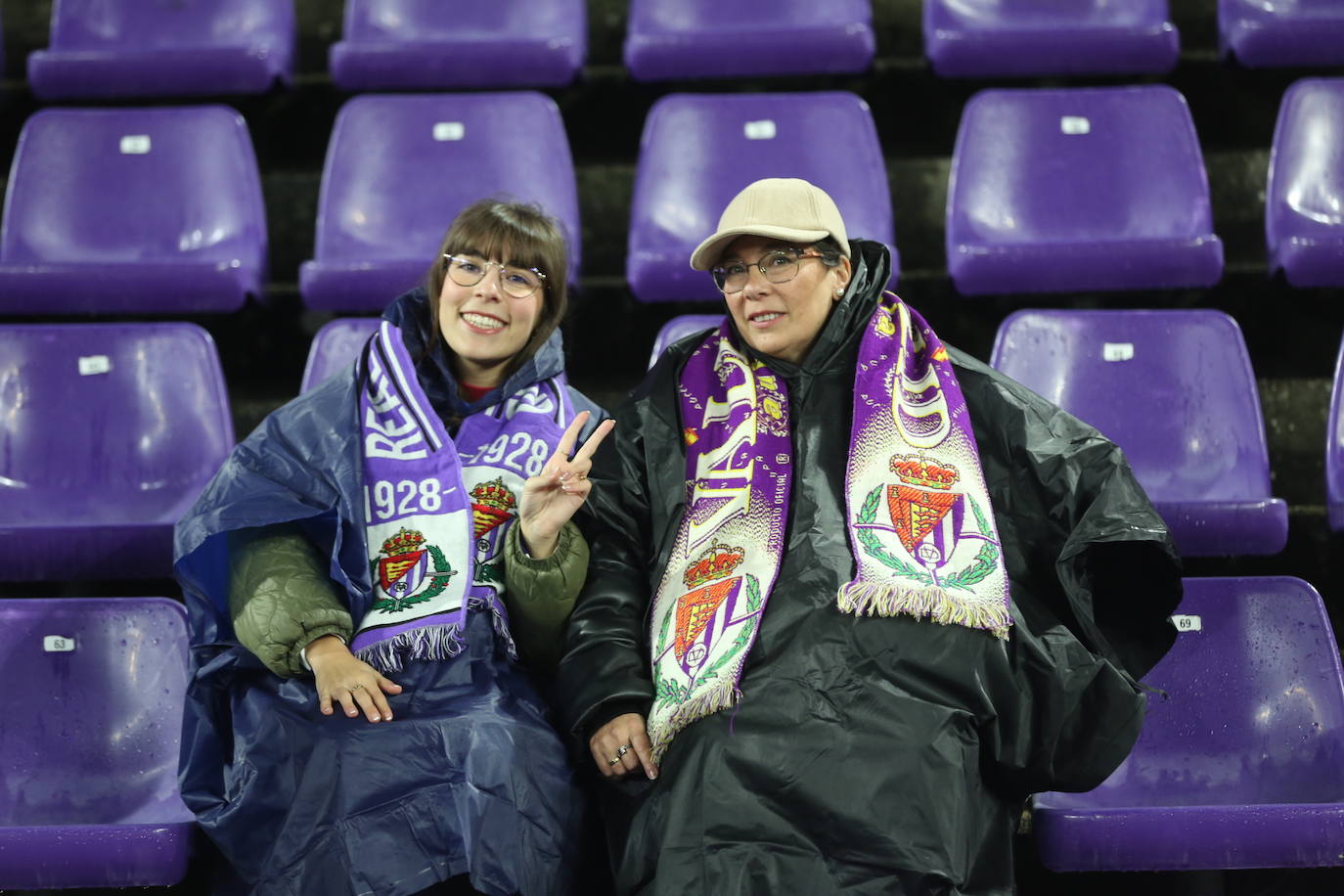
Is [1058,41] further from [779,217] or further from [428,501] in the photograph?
[428,501]

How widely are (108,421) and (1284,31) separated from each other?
2.42m

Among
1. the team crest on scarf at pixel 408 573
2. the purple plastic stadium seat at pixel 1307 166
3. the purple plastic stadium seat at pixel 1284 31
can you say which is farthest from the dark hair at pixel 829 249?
the purple plastic stadium seat at pixel 1284 31

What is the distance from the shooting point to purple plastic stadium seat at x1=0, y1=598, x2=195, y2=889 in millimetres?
1925

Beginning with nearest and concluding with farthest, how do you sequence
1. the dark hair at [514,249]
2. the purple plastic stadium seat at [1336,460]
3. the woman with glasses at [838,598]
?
the woman with glasses at [838,598], the dark hair at [514,249], the purple plastic stadium seat at [1336,460]

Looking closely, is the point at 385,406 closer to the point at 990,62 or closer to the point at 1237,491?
the point at 1237,491

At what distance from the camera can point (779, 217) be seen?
186cm

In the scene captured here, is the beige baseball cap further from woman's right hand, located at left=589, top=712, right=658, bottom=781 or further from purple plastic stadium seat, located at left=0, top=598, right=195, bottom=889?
purple plastic stadium seat, located at left=0, top=598, right=195, bottom=889

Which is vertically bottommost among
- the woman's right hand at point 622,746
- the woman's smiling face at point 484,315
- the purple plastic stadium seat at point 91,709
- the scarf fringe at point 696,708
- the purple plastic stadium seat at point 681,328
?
the purple plastic stadium seat at point 91,709

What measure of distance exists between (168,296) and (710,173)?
1046 millimetres

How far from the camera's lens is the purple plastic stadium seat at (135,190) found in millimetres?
2781

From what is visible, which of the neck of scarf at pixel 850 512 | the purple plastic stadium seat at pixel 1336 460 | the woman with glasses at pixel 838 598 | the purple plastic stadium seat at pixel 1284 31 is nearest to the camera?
the woman with glasses at pixel 838 598

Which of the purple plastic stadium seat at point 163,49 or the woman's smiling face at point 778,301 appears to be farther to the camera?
the purple plastic stadium seat at point 163,49

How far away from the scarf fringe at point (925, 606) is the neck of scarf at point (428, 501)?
0.46 m

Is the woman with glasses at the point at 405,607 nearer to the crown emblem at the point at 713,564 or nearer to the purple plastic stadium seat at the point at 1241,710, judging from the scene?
the crown emblem at the point at 713,564
